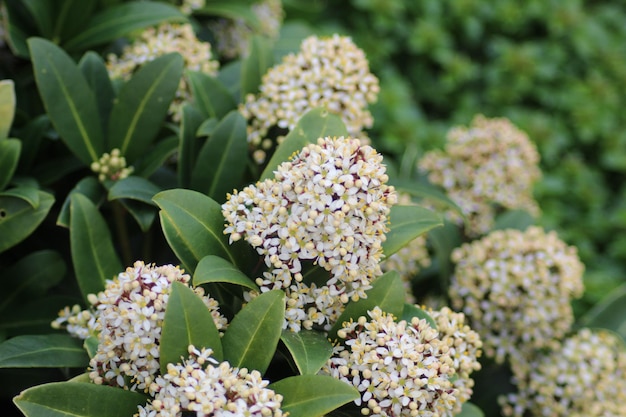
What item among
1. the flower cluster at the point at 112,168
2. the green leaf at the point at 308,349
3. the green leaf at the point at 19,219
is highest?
the flower cluster at the point at 112,168

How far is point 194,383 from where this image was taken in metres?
1.06

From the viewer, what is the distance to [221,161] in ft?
5.13

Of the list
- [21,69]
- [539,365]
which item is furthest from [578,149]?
[21,69]

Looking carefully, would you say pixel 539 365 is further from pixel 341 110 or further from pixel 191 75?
pixel 191 75

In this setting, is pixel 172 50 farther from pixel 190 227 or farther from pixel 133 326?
pixel 133 326

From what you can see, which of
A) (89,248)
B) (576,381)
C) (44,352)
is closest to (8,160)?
(89,248)

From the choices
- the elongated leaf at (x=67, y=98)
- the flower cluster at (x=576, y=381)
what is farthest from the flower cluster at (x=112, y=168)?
the flower cluster at (x=576, y=381)

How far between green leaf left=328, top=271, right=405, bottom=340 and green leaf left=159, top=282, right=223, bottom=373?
28cm

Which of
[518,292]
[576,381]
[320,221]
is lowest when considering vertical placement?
[576,381]

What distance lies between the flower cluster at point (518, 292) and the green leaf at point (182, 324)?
35.1 inches

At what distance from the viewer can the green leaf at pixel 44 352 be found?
4.34ft

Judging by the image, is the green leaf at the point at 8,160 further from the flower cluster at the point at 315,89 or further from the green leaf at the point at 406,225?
the green leaf at the point at 406,225

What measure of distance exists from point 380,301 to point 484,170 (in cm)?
89

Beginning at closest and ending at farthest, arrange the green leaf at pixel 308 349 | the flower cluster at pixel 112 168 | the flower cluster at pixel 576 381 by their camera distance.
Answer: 1. the green leaf at pixel 308 349
2. the flower cluster at pixel 112 168
3. the flower cluster at pixel 576 381
